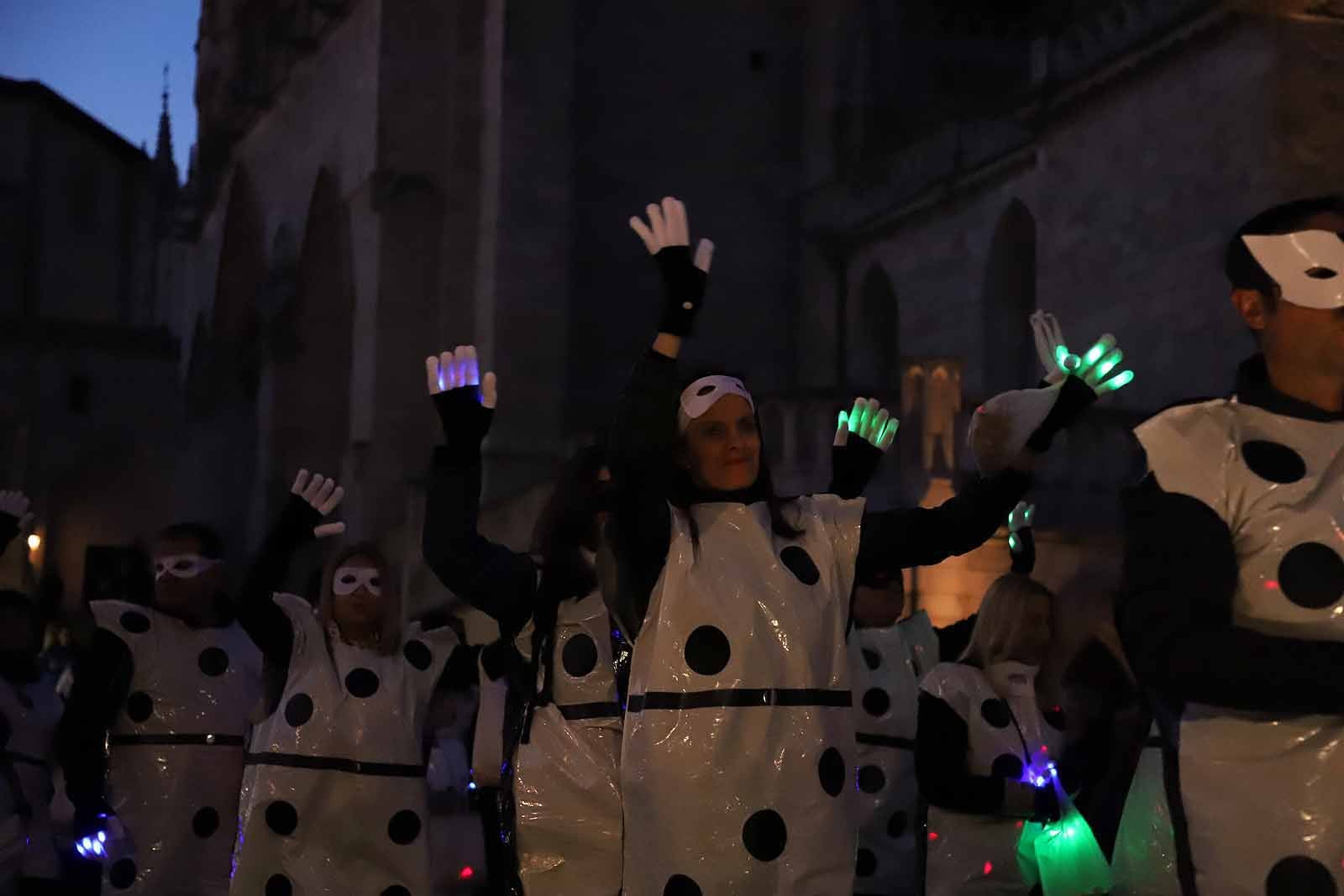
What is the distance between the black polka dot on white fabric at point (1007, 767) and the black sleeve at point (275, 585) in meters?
2.49

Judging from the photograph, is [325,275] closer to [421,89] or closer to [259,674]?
[421,89]

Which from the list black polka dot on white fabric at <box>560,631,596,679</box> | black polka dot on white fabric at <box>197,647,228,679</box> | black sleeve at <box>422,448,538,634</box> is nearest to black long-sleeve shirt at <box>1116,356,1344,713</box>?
black sleeve at <box>422,448,538,634</box>

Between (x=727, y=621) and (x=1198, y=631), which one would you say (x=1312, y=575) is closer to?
(x=1198, y=631)

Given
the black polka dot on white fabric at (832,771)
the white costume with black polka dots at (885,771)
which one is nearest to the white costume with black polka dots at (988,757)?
the white costume with black polka dots at (885,771)

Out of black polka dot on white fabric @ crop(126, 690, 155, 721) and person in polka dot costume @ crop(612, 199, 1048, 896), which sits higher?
person in polka dot costume @ crop(612, 199, 1048, 896)

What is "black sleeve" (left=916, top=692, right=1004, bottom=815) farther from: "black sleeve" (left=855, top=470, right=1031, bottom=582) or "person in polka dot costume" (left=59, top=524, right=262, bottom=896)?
"person in polka dot costume" (left=59, top=524, right=262, bottom=896)

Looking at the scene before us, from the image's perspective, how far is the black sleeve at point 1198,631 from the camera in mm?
2703

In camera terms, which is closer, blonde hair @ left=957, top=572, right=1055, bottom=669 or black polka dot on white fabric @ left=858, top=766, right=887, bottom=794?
blonde hair @ left=957, top=572, right=1055, bottom=669

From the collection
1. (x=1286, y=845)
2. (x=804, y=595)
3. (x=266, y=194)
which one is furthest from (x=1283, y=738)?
(x=266, y=194)

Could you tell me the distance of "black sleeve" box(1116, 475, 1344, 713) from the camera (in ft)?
8.87

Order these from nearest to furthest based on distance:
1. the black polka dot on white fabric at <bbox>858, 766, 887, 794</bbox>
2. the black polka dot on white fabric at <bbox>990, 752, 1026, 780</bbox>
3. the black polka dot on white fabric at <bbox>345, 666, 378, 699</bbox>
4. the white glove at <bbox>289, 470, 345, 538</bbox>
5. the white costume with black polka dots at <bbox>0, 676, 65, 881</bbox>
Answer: the black polka dot on white fabric at <bbox>990, 752, 1026, 780</bbox> < the black polka dot on white fabric at <bbox>345, 666, 378, 699</bbox> < the white glove at <bbox>289, 470, 345, 538</bbox> < the black polka dot on white fabric at <bbox>858, 766, 887, 794</bbox> < the white costume with black polka dots at <bbox>0, 676, 65, 881</bbox>

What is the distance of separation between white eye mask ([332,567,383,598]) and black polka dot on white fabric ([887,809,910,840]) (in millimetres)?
2388

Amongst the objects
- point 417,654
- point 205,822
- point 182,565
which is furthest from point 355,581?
point 205,822

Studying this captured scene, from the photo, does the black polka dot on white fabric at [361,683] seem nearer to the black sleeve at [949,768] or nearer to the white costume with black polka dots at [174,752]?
the white costume with black polka dots at [174,752]
